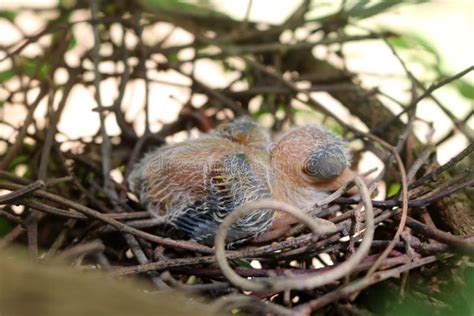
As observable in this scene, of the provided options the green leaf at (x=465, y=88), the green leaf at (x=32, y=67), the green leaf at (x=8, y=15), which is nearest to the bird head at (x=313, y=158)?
the green leaf at (x=465, y=88)

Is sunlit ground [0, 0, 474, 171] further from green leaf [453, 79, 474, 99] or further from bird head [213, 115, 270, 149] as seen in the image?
bird head [213, 115, 270, 149]

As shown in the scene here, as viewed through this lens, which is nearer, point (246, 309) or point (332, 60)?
point (246, 309)

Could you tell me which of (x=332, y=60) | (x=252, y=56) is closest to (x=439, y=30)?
(x=332, y=60)

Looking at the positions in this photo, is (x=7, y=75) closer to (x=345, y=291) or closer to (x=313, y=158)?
(x=313, y=158)

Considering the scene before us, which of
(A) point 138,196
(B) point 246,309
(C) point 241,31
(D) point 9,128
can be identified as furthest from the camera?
(C) point 241,31

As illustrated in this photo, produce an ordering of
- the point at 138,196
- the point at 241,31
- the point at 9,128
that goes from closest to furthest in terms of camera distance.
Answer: the point at 138,196
the point at 9,128
the point at 241,31

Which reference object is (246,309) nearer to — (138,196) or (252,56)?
(138,196)

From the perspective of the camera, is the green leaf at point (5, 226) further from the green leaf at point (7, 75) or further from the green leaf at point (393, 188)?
the green leaf at point (393, 188)
